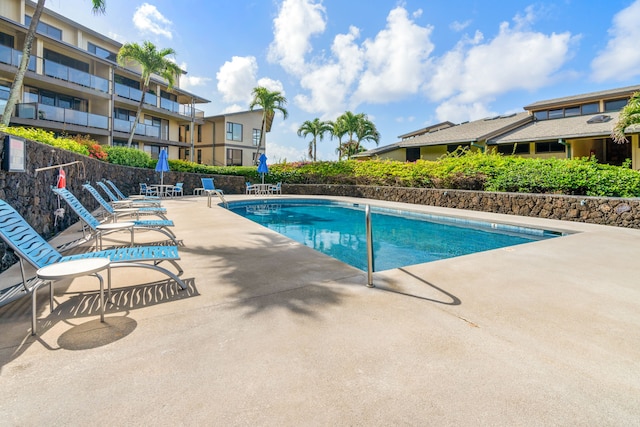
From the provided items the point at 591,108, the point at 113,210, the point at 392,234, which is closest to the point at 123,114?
the point at 113,210

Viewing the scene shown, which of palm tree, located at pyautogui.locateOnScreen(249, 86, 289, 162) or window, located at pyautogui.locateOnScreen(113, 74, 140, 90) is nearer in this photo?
window, located at pyautogui.locateOnScreen(113, 74, 140, 90)

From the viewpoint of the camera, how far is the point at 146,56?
2069 cm

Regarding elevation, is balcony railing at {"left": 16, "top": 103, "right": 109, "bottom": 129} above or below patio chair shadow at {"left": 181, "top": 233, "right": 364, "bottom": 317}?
above

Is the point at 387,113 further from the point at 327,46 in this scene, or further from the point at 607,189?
the point at 607,189

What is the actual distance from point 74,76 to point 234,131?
13.7 m

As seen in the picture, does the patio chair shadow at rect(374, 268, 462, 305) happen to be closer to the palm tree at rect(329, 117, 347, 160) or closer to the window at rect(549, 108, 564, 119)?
the window at rect(549, 108, 564, 119)

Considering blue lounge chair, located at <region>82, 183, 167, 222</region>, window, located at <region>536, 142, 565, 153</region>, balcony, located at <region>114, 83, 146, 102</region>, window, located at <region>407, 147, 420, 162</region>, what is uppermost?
balcony, located at <region>114, 83, 146, 102</region>

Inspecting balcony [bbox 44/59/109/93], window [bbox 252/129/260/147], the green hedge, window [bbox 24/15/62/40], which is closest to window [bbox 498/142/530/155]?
the green hedge

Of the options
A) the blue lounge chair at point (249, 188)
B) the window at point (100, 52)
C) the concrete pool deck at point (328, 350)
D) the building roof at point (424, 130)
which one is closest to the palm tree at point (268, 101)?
the window at point (100, 52)

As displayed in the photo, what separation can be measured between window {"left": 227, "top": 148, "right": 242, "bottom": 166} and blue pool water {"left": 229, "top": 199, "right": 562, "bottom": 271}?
60.7 ft

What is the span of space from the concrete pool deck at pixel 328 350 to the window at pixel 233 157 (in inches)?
1098

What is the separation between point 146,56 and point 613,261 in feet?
80.7

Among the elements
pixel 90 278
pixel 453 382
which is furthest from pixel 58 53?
pixel 453 382

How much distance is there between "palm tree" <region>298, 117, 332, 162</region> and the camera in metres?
40.3
